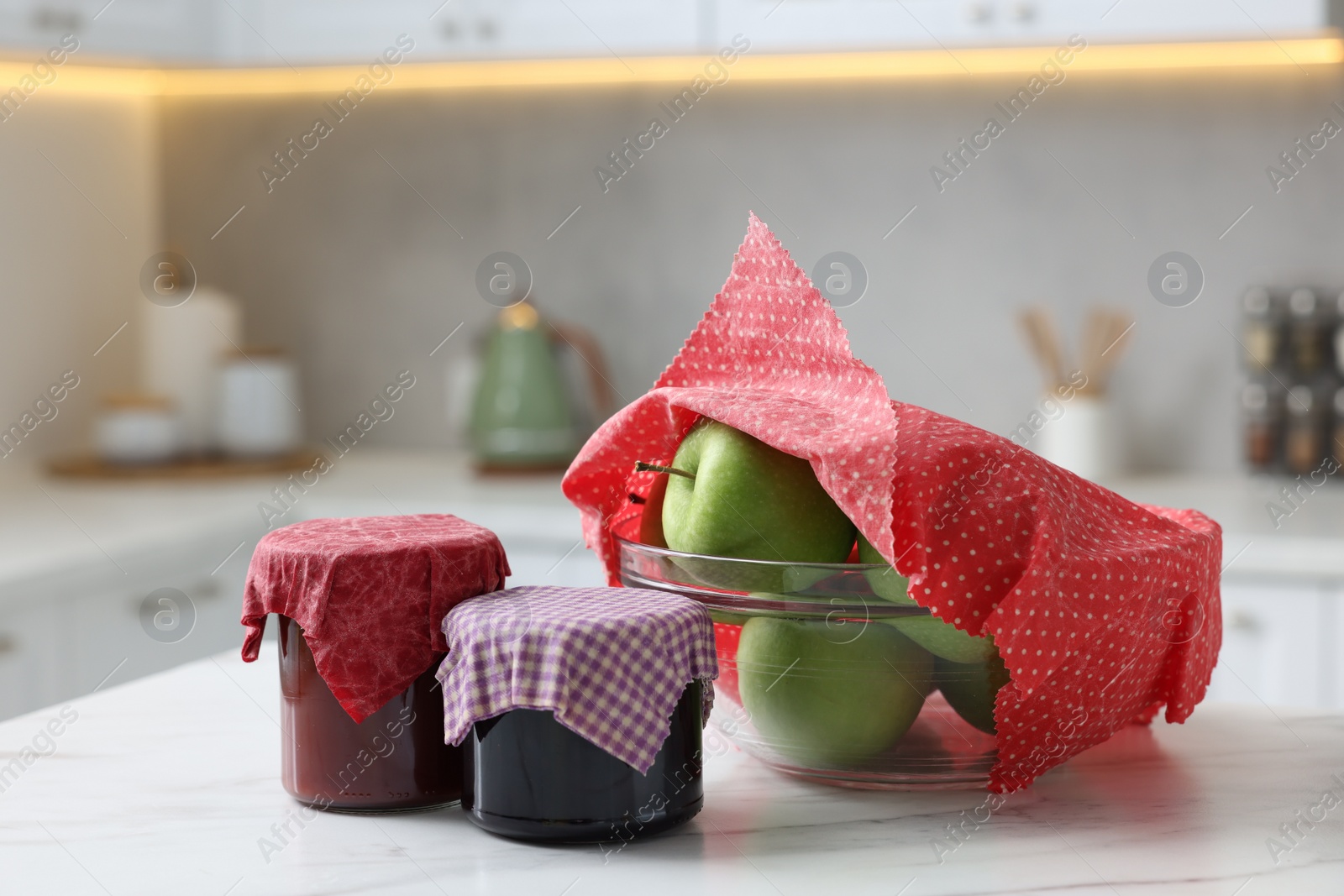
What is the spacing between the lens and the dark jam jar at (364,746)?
64 centimetres

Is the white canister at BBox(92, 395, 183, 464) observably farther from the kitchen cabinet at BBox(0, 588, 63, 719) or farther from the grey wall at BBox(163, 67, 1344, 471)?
the kitchen cabinet at BBox(0, 588, 63, 719)

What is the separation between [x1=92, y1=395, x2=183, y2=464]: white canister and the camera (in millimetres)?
2225

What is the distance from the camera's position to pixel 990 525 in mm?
627

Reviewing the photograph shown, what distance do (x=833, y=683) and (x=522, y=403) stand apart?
5.09 feet

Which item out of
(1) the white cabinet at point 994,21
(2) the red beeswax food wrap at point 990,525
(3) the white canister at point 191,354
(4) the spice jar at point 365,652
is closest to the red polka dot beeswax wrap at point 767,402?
(2) the red beeswax food wrap at point 990,525

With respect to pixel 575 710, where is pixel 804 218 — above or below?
above

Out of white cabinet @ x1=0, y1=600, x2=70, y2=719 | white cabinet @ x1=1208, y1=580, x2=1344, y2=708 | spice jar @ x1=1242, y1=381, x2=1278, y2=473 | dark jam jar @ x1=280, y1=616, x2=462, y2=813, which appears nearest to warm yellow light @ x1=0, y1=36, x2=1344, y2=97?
spice jar @ x1=1242, y1=381, x2=1278, y2=473

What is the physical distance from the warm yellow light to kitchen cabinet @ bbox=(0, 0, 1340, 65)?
0.13ft

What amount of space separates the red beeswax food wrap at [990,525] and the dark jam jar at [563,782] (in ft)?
0.41

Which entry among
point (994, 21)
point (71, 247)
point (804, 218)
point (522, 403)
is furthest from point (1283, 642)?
point (71, 247)

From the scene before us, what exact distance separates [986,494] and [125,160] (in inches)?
88.0

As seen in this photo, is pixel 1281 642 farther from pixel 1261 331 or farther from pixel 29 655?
pixel 29 655

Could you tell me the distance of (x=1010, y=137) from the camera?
83.5 inches

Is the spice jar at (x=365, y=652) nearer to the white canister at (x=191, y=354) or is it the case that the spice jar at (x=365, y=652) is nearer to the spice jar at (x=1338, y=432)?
the spice jar at (x=1338, y=432)
